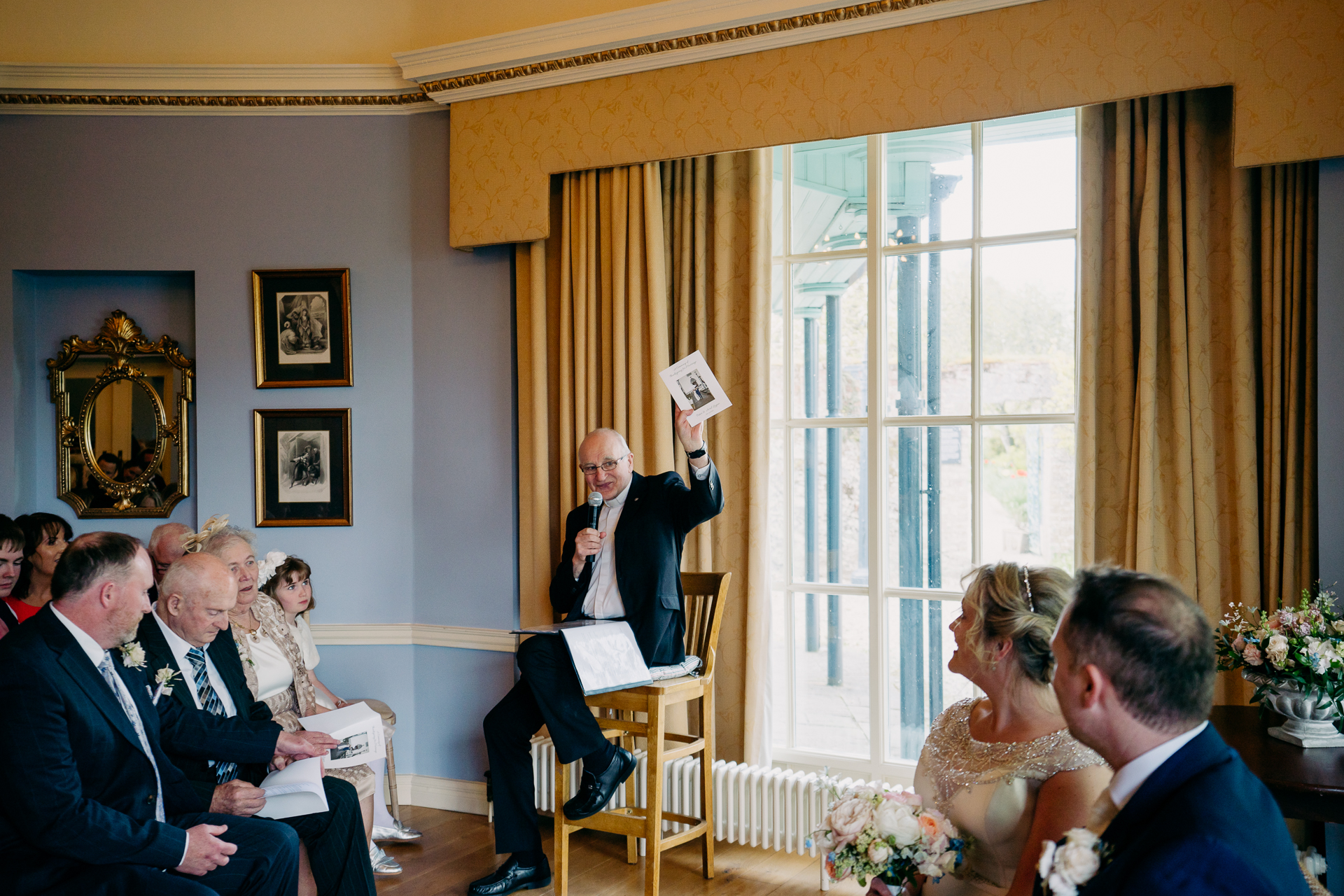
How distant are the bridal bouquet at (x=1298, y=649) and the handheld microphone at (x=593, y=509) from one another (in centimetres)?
223

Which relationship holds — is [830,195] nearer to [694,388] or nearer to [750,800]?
[694,388]

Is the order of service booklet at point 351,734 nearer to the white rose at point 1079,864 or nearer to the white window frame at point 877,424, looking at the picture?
the white window frame at point 877,424

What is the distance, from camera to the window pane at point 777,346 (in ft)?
14.6

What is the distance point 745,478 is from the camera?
428cm

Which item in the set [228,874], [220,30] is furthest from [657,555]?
[220,30]

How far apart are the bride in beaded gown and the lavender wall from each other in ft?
10.2

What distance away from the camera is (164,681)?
281cm

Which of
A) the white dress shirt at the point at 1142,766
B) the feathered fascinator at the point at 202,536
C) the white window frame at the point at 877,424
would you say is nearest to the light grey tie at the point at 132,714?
the feathered fascinator at the point at 202,536

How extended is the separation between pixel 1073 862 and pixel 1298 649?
5.69 feet

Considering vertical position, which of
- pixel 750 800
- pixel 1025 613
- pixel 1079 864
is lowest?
pixel 750 800

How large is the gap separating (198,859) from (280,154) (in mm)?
3541

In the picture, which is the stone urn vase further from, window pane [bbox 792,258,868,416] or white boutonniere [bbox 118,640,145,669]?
white boutonniere [bbox 118,640,145,669]

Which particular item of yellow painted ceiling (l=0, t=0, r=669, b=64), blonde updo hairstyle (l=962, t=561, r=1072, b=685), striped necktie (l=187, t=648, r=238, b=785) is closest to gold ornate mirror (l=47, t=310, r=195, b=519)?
yellow painted ceiling (l=0, t=0, r=669, b=64)

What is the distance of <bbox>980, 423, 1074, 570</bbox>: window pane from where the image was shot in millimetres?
3898
